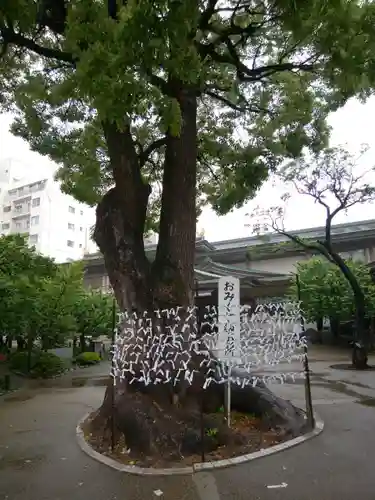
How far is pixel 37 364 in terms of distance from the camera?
52.7 ft

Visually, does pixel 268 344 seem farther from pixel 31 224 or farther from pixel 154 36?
pixel 31 224

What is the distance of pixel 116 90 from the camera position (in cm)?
473

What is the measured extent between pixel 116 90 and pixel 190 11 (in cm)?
119

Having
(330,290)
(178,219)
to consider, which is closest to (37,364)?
(178,219)

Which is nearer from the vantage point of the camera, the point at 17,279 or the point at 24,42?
the point at 24,42

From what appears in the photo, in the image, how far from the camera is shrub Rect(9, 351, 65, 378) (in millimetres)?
15812

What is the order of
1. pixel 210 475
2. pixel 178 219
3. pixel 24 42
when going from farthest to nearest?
pixel 178 219
pixel 24 42
pixel 210 475

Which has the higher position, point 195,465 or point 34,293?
point 34,293

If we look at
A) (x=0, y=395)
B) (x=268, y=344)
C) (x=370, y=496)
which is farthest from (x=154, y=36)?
(x=0, y=395)

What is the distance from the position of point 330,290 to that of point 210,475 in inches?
659

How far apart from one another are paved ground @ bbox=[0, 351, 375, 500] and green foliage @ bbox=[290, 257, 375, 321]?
39.6 ft

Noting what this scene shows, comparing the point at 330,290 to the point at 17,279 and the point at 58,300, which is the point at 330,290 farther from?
the point at 17,279

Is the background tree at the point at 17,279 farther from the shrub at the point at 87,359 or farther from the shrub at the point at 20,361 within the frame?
the shrub at the point at 87,359

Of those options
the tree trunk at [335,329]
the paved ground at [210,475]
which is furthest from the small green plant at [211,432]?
the tree trunk at [335,329]
